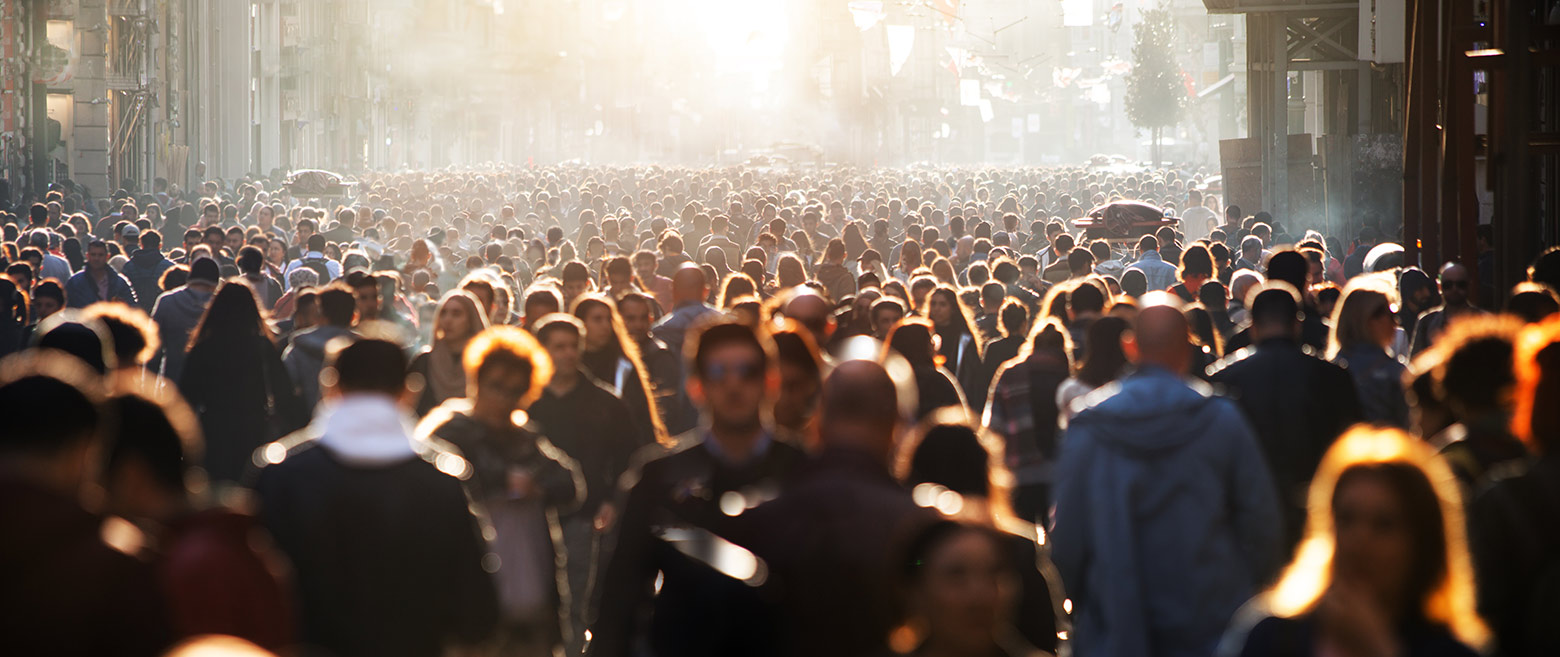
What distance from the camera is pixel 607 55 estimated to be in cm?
13675

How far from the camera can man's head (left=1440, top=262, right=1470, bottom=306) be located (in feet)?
32.9

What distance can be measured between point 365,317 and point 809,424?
5188 millimetres

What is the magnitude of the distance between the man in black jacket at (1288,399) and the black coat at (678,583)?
2865mm

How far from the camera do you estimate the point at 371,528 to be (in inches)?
195

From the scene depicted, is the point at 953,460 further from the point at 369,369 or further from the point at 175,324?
the point at 175,324

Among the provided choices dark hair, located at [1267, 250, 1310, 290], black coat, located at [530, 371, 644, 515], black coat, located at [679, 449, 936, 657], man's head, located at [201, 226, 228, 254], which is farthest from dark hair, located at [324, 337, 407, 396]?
man's head, located at [201, 226, 228, 254]

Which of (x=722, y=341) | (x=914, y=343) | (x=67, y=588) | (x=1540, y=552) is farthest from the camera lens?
(x=914, y=343)

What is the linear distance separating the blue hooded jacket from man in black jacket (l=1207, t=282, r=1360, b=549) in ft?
5.06

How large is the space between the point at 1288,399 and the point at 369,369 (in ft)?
11.7

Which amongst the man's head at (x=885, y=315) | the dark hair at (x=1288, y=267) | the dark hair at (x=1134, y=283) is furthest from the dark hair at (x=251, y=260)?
the dark hair at (x=1288, y=267)

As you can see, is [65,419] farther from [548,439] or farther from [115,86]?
[115,86]

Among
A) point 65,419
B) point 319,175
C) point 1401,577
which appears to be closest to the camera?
point 1401,577

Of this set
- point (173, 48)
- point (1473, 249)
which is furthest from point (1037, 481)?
point (173, 48)

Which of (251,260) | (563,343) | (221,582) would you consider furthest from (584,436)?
(251,260)
